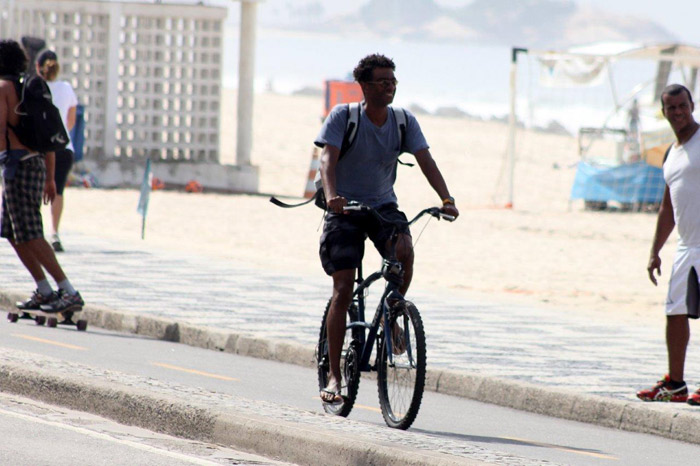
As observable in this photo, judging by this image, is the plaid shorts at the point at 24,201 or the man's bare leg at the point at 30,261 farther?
the man's bare leg at the point at 30,261

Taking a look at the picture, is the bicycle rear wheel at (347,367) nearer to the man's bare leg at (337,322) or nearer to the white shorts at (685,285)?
the man's bare leg at (337,322)

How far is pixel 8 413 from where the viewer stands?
6.92 meters

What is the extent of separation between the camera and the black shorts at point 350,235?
700 centimetres

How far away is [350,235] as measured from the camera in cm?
700

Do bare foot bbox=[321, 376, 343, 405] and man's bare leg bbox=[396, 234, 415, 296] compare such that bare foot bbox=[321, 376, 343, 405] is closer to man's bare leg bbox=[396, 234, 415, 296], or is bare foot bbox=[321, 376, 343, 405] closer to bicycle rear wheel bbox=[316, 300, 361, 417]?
bicycle rear wheel bbox=[316, 300, 361, 417]

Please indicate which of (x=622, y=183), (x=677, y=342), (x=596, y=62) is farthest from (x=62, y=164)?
(x=596, y=62)

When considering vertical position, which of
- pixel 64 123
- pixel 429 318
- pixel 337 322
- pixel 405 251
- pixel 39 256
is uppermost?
pixel 64 123

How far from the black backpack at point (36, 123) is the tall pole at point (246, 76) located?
54.1 ft

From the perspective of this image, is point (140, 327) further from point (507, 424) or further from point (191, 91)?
point (191, 91)

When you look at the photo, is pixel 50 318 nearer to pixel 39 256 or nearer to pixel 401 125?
pixel 39 256

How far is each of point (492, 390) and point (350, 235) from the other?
181 cm

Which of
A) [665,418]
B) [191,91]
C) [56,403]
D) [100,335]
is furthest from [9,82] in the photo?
[191,91]

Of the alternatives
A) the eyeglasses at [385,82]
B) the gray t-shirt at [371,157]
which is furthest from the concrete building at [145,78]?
the eyeglasses at [385,82]

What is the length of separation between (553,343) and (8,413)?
14.7ft
